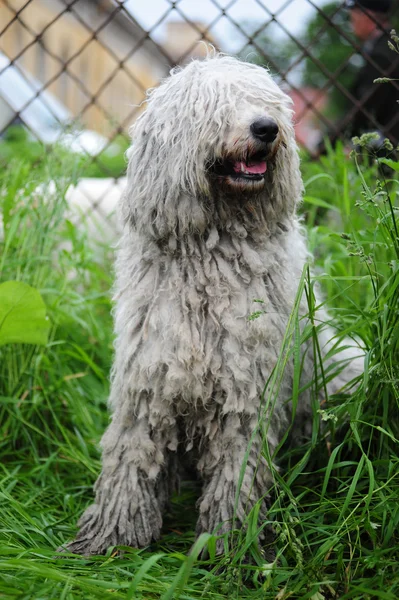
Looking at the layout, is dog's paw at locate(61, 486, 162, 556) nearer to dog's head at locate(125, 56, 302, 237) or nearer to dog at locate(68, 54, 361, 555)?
dog at locate(68, 54, 361, 555)

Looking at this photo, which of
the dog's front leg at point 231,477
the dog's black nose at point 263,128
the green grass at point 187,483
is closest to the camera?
the green grass at point 187,483

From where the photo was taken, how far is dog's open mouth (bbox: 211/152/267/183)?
2.14m

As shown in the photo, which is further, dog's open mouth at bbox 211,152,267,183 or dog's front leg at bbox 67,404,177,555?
dog's front leg at bbox 67,404,177,555

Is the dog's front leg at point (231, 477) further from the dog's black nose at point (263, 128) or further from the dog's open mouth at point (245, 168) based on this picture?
the dog's black nose at point (263, 128)

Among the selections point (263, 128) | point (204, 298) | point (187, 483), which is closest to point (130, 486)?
point (187, 483)

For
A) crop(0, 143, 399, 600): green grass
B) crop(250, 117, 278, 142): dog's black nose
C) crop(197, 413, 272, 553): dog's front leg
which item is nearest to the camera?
crop(0, 143, 399, 600): green grass

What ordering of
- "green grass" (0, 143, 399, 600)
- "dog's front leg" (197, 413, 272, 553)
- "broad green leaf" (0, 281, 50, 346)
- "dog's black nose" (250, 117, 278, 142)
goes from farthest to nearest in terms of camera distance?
"broad green leaf" (0, 281, 50, 346)
"dog's front leg" (197, 413, 272, 553)
"dog's black nose" (250, 117, 278, 142)
"green grass" (0, 143, 399, 600)

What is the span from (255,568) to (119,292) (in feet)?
3.12

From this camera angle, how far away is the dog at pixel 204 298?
7.04 ft

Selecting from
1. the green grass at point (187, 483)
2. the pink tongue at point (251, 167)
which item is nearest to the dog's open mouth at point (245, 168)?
the pink tongue at point (251, 167)

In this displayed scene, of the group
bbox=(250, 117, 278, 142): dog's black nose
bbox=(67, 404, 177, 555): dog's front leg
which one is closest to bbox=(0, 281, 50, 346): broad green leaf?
bbox=(67, 404, 177, 555): dog's front leg

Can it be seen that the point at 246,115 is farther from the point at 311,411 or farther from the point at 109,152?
the point at 109,152

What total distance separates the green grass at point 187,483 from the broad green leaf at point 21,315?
240 millimetres

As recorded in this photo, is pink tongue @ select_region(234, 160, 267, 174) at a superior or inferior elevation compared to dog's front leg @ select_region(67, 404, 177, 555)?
superior
